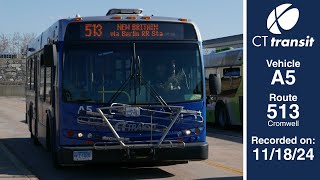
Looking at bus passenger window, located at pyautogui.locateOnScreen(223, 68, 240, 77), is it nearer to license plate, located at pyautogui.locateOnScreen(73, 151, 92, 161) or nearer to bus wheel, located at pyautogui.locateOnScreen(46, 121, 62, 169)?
bus wheel, located at pyautogui.locateOnScreen(46, 121, 62, 169)

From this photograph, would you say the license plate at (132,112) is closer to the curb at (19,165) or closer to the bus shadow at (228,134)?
the curb at (19,165)

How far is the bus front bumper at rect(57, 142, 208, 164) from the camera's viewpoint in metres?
10.4

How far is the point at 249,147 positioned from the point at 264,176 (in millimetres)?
242

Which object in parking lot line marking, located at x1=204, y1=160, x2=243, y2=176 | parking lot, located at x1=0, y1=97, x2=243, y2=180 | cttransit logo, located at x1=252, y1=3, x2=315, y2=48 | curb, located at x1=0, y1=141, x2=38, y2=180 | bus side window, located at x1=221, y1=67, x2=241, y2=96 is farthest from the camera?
bus side window, located at x1=221, y1=67, x2=241, y2=96

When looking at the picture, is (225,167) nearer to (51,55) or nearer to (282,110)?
(51,55)

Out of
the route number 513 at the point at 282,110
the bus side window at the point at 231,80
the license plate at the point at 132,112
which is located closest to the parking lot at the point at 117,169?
the license plate at the point at 132,112

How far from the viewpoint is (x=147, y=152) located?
10.5 metres

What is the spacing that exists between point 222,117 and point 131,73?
45.0ft

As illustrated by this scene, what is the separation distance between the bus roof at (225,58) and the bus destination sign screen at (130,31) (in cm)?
1147

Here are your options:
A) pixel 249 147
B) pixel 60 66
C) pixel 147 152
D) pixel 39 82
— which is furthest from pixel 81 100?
pixel 249 147

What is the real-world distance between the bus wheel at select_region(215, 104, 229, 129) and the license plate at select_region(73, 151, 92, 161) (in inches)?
538

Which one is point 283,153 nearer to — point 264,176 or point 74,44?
point 264,176

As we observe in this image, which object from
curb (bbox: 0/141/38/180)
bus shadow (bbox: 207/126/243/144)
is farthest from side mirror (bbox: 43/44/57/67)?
bus shadow (bbox: 207/126/243/144)

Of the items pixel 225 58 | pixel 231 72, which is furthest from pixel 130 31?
pixel 225 58
